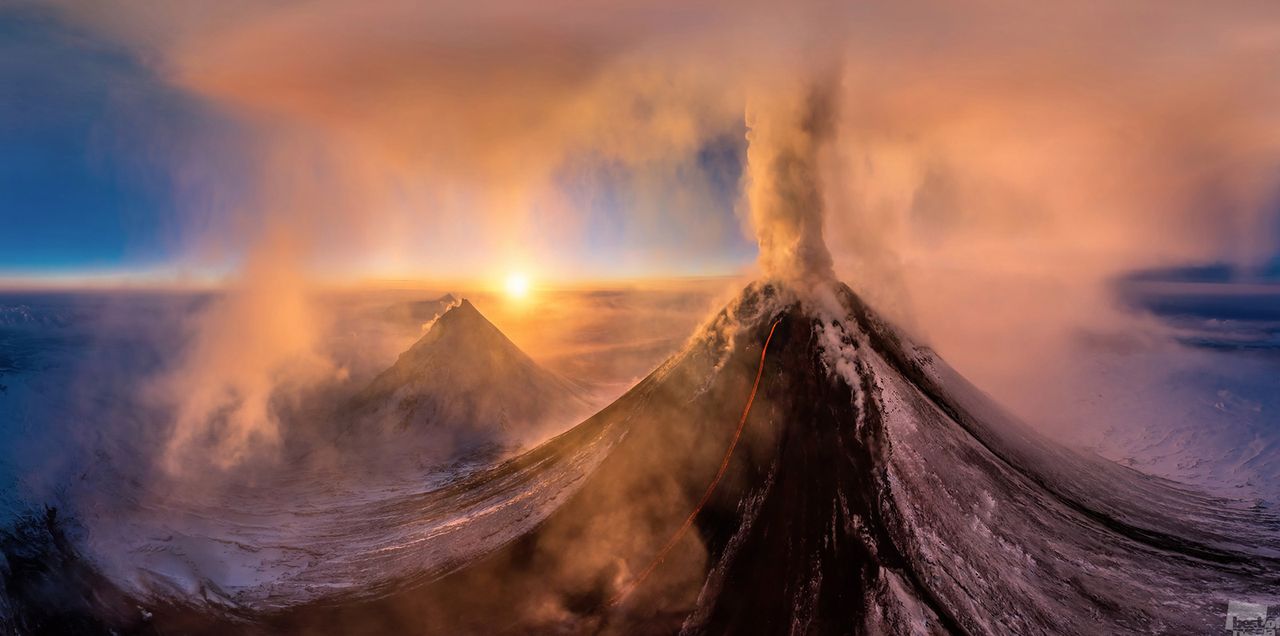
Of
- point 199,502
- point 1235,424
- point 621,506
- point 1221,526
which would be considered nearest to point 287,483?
point 199,502

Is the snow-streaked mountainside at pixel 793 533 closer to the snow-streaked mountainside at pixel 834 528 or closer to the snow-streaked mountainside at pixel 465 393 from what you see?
the snow-streaked mountainside at pixel 834 528

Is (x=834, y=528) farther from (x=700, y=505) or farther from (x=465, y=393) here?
(x=465, y=393)

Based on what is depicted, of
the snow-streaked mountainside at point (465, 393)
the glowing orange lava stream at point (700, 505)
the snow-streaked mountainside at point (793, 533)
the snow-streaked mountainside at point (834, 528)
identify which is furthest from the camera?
the snow-streaked mountainside at point (465, 393)

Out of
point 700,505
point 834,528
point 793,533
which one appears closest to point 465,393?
point 700,505

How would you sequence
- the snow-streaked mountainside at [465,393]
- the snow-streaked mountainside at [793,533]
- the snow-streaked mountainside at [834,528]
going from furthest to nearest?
the snow-streaked mountainside at [465,393], the snow-streaked mountainside at [793,533], the snow-streaked mountainside at [834,528]

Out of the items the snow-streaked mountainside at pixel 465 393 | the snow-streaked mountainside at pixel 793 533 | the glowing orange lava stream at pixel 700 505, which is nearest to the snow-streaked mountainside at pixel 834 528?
the snow-streaked mountainside at pixel 793 533

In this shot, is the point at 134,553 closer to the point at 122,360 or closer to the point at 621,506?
the point at 621,506

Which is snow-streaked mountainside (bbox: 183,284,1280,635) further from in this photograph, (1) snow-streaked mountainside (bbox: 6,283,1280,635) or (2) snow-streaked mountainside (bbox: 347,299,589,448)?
(2) snow-streaked mountainside (bbox: 347,299,589,448)
